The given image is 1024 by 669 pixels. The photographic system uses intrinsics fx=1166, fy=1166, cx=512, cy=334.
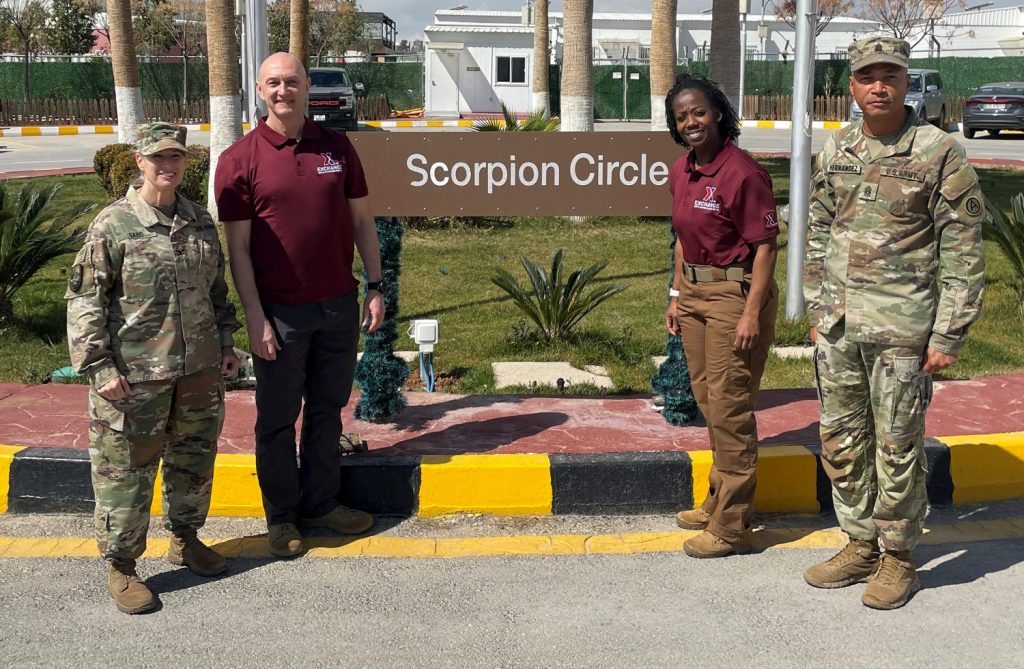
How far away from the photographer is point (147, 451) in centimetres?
421

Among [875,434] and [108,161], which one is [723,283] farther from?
[108,161]

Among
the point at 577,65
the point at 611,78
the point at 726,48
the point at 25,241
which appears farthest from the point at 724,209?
the point at 611,78

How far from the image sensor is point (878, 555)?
14.4 ft

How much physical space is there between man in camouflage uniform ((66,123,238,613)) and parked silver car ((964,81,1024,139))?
27.6 meters

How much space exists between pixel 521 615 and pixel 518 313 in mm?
4716

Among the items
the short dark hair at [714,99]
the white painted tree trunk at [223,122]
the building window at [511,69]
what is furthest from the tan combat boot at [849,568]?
the building window at [511,69]

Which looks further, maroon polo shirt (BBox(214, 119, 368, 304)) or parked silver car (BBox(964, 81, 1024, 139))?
parked silver car (BBox(964, 81, 1024, 139))

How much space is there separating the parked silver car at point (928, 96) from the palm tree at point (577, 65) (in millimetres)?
16847

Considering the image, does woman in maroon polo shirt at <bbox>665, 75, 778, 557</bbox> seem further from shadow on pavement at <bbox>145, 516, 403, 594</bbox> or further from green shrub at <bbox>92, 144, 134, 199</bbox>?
green shrub at <bbox>92, 144, 134, 199</bbox>

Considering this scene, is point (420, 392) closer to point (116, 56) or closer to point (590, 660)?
point (590, 660)

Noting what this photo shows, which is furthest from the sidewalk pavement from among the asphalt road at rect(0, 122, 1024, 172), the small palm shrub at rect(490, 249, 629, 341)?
the asphalt road at rect(0, 122, 1024, 172)

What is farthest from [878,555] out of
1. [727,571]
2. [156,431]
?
[156,431]

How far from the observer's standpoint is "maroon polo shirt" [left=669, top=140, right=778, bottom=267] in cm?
439

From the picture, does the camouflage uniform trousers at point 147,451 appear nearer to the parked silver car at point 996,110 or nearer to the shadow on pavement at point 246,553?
the shadow on pavement at point 246,553
